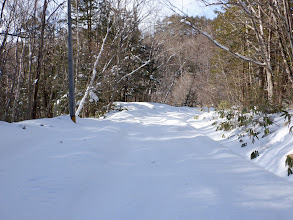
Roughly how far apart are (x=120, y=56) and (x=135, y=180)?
10.8 metres

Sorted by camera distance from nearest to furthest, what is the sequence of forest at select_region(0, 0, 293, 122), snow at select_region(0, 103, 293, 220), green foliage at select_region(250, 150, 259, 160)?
snow at select_region(0, 103, 293, 220) → green foliage at select_region(250, 150, 259, 160) → forest at select_region(0, 0, 293, 122)

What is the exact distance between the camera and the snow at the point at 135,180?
168 cm

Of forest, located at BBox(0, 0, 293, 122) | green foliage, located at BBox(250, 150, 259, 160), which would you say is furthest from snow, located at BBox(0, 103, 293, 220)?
forest, located at BBox(0, 0, 293, 122)

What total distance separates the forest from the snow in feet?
6.75

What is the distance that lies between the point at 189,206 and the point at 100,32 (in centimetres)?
1530

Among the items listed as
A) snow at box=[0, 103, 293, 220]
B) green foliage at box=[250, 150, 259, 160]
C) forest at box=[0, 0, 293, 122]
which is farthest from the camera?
forest at box=[0, 0, 293, 122]

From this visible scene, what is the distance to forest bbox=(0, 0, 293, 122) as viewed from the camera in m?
4.45

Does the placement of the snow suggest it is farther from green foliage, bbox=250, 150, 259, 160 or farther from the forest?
the forest

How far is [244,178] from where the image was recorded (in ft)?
7.90

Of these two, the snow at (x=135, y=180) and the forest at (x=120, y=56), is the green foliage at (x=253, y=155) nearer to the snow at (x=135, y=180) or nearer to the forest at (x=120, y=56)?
the snow at (x=135, y=180)

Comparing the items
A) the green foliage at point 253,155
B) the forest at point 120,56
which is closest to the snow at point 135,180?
the green foliage at point 253,155

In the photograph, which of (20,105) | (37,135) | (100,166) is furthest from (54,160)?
(20,105)

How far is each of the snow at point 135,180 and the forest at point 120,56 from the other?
2058 millimetres

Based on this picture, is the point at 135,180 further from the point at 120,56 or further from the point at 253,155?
the point at 120,56
